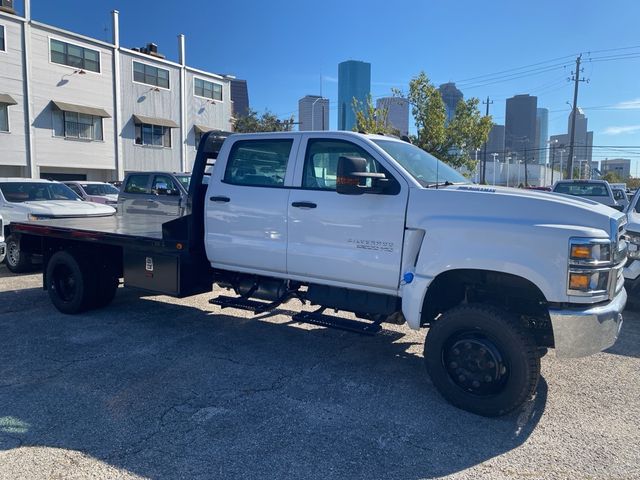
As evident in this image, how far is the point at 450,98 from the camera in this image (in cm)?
2538

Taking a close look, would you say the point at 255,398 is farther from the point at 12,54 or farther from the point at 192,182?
the point at 12,54

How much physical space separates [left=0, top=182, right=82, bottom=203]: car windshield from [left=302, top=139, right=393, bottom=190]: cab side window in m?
8.22

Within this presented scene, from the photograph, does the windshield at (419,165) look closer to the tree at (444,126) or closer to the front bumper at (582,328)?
the front bumper at (582,328)

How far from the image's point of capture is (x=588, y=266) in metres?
3.76

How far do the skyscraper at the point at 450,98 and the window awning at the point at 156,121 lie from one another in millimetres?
18492

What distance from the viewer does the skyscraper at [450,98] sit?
939 inches

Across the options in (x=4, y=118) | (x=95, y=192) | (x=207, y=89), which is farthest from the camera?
(x=207, y=89)

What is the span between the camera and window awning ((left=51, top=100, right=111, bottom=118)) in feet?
94.3

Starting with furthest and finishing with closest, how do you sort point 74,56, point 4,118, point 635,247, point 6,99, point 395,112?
point 74,56, point 4,118, point 6,99, point 395,112, point 635,247

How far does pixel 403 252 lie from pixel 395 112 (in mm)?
22338

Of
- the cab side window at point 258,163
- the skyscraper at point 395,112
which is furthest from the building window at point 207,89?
the cab side window at point 258,163

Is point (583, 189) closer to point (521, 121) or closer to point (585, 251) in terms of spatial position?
point (585, 251)

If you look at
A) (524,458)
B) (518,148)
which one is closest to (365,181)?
(524,458)

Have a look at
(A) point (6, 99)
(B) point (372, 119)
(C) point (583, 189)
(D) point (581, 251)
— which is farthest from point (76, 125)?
(D) point (581, 251)
